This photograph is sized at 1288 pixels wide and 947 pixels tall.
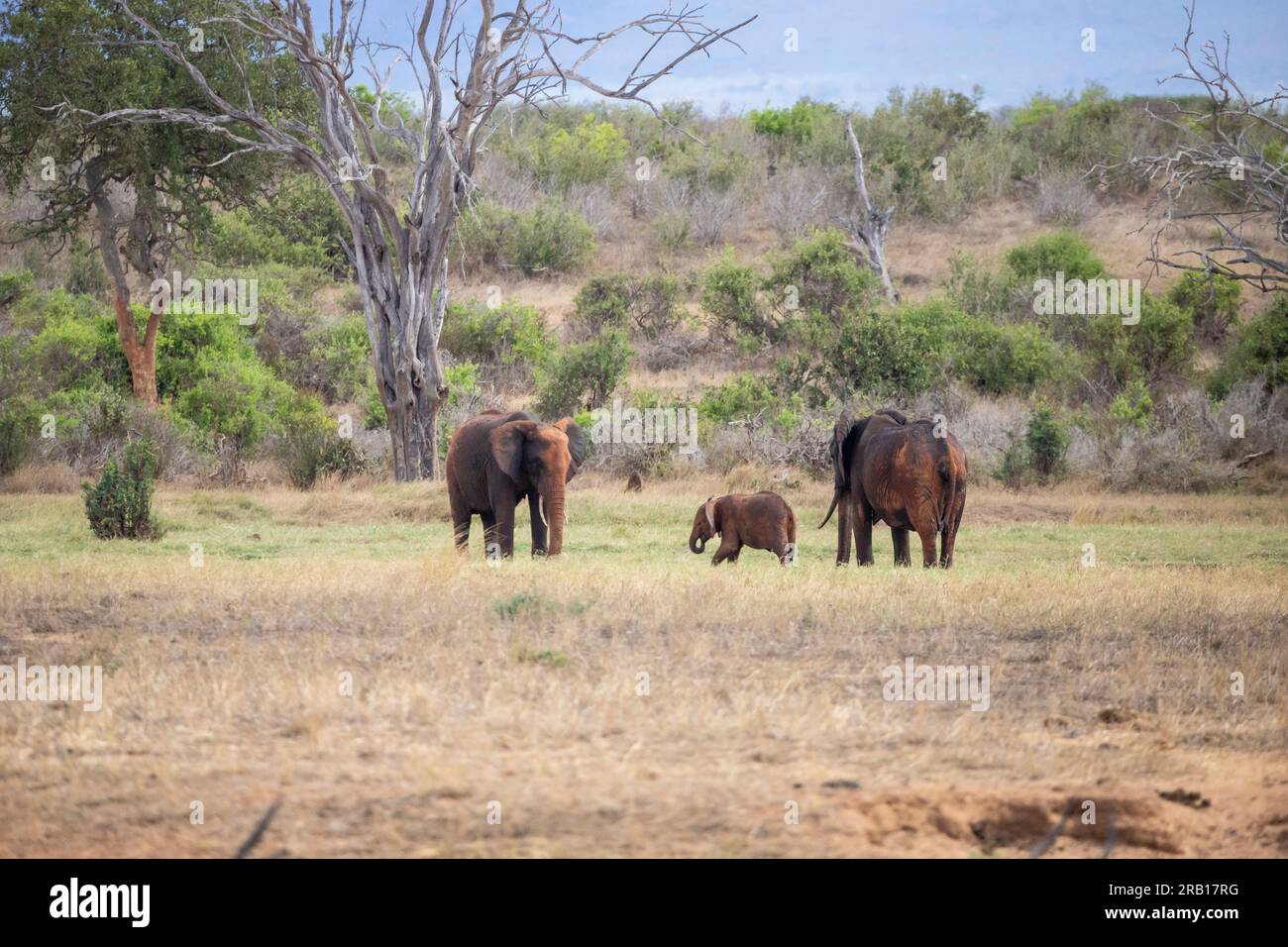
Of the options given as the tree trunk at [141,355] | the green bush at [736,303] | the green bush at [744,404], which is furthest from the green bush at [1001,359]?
the tree trunk at [141,355]

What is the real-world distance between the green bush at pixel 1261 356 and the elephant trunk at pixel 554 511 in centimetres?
1658

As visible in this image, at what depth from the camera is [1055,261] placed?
35000 millimetres

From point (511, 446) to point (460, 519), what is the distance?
6.66 feet

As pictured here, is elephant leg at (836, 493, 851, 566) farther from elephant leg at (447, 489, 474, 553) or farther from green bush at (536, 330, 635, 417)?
green bush at (536, 330, 635, 417)

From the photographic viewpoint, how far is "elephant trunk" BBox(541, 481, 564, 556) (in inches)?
555

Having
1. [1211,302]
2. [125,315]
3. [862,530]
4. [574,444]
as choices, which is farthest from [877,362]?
[125,315]

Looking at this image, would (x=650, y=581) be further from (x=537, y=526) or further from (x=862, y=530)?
(x=862, y=530)

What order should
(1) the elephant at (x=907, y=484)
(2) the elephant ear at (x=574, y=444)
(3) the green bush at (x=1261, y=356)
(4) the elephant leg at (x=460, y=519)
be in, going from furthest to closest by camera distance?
(3) the green bush at (x=1261, y=356) → (4) the elephant leg at (x=460, y=519) → (2) the elephant ear at (x=574, y=444) → (1) the elephant at (x=907, y=484)

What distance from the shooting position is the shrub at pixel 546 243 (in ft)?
130

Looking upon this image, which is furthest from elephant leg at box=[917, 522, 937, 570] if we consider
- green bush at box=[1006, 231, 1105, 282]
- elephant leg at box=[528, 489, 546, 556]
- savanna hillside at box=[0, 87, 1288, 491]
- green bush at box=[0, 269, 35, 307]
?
green bush at box=[0, 269, 35, 307]

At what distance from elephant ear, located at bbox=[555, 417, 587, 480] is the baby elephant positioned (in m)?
1.55

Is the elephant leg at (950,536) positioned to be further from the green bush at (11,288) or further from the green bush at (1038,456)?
the green bush at (11,288)
